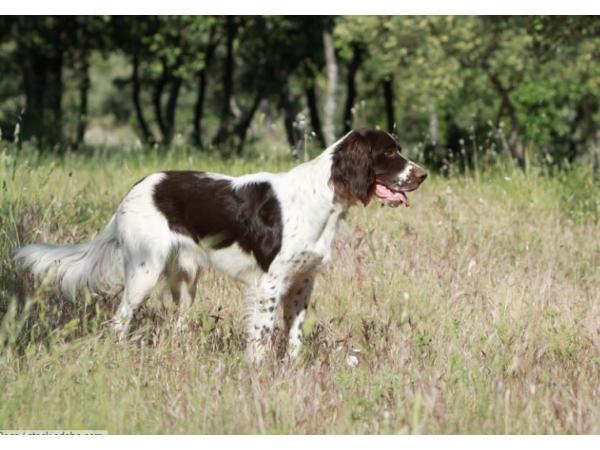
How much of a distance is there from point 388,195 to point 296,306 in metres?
0.89

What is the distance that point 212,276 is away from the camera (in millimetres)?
6258

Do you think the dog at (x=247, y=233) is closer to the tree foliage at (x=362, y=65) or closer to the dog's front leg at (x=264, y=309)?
the dog's front leg at (x=264, y=309)

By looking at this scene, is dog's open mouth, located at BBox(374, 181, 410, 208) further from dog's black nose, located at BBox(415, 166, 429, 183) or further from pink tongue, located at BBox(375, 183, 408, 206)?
dog's black nose, located at BBox(415, 166, 429, 183)

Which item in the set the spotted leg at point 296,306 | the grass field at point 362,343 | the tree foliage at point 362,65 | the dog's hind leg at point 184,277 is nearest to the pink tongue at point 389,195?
the grass field at point 362,343

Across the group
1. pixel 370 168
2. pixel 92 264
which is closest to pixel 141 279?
pixel 92 264

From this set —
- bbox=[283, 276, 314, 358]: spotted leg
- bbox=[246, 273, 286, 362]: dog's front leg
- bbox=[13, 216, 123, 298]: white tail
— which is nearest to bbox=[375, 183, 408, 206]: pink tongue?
bbox=[283, 276, 314, 358]: spotted leg

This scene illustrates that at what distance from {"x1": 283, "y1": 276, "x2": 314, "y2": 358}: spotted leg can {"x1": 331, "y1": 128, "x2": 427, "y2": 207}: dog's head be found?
65 cm

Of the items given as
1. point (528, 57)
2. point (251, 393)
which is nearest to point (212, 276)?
point (251, 393)

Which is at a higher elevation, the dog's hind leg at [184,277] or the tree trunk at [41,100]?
the tree trunk at [41,100]

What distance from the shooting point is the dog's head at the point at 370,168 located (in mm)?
4906

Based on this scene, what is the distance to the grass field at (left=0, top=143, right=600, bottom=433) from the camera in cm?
368

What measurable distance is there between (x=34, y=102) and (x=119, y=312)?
1534 cm

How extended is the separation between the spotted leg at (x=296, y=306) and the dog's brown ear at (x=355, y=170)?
2.05 feet
